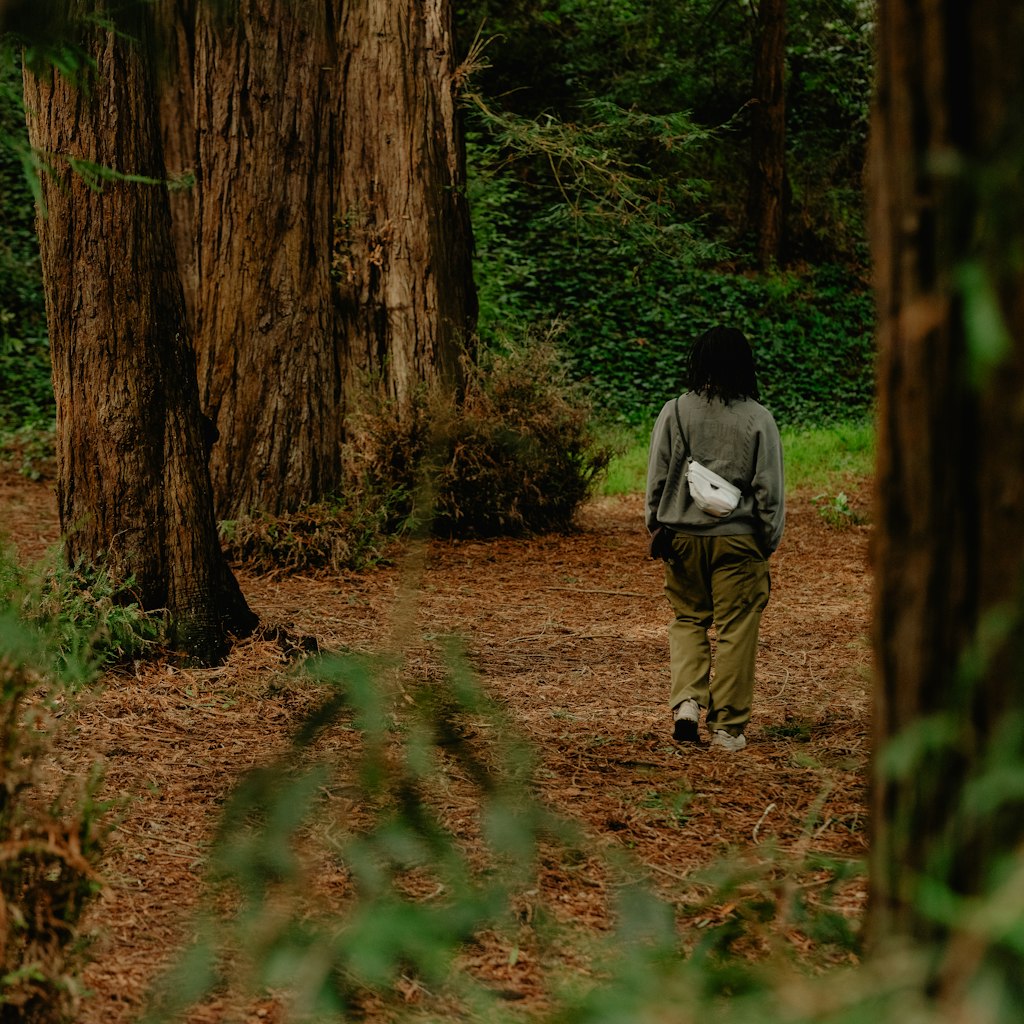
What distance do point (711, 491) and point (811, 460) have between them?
1090 cm

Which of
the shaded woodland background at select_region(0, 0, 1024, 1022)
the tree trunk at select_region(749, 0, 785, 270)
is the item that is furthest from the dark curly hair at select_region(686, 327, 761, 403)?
the tree trunk at select_region(749, 0, 785, 270)

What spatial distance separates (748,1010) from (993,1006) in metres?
0.32

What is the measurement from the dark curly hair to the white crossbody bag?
0.34 meters

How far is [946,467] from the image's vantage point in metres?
1.57

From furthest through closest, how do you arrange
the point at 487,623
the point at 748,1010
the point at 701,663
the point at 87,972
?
the point at 487,623
the point at 701,663
the point at 87,972
the point at 748,1010

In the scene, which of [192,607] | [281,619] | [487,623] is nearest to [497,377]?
[487,623]

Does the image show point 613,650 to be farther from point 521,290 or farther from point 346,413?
point 521,290

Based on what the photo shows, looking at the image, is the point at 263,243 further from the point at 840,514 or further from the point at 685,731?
the point at 840,514

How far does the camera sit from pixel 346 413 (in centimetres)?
1035

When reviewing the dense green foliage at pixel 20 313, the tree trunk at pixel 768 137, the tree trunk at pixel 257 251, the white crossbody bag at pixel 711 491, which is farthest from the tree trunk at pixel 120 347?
the tree trunk at pixel 768 137

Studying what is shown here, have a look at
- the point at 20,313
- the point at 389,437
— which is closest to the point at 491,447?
the point at 389,437

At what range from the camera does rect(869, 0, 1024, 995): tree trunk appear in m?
1.42

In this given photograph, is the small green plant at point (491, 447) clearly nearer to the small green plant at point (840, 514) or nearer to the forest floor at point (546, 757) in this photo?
the forest floor at point (546, 757)

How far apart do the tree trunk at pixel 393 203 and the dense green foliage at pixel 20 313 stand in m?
6.11
